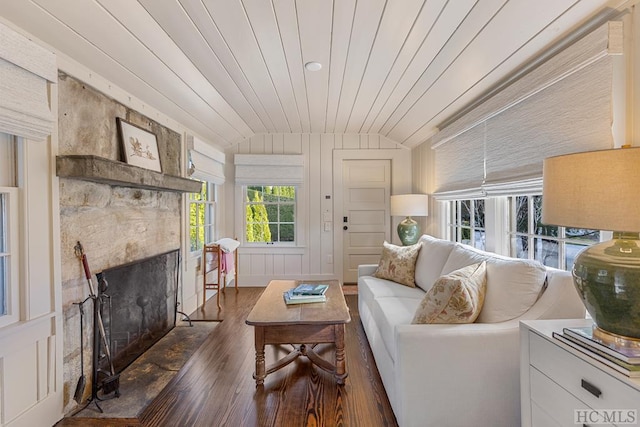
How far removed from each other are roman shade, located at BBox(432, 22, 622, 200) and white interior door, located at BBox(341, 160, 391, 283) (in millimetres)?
1729

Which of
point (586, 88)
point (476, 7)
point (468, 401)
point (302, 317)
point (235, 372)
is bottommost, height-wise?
point (235, 372)

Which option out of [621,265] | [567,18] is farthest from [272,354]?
[567,18]

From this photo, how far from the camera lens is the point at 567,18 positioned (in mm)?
1583

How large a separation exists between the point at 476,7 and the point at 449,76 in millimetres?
792

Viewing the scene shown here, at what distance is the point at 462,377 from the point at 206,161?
3.52m

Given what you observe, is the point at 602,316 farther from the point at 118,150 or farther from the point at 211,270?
the point at 211,270

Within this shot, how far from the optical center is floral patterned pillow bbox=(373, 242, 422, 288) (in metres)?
3.02

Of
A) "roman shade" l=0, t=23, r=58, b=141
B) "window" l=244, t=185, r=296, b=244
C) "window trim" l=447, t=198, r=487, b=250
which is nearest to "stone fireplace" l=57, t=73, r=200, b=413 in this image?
"roman shade" l=0, t=23, r=58, b=141

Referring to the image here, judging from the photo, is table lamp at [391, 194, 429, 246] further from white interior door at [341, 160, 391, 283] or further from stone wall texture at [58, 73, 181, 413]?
stone wall texture at [58, 73, 181, 413]

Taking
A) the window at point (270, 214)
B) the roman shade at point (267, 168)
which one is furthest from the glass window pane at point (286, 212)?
the roman shade at point (267, 168)

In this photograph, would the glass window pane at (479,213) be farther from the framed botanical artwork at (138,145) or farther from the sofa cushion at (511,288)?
the framed botanical artwork at (138,145)

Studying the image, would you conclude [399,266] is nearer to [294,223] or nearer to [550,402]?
[550,402]

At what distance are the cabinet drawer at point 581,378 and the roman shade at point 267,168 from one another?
12.2 feet

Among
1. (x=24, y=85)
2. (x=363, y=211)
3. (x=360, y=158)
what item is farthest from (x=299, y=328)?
(x=360, y=158)
